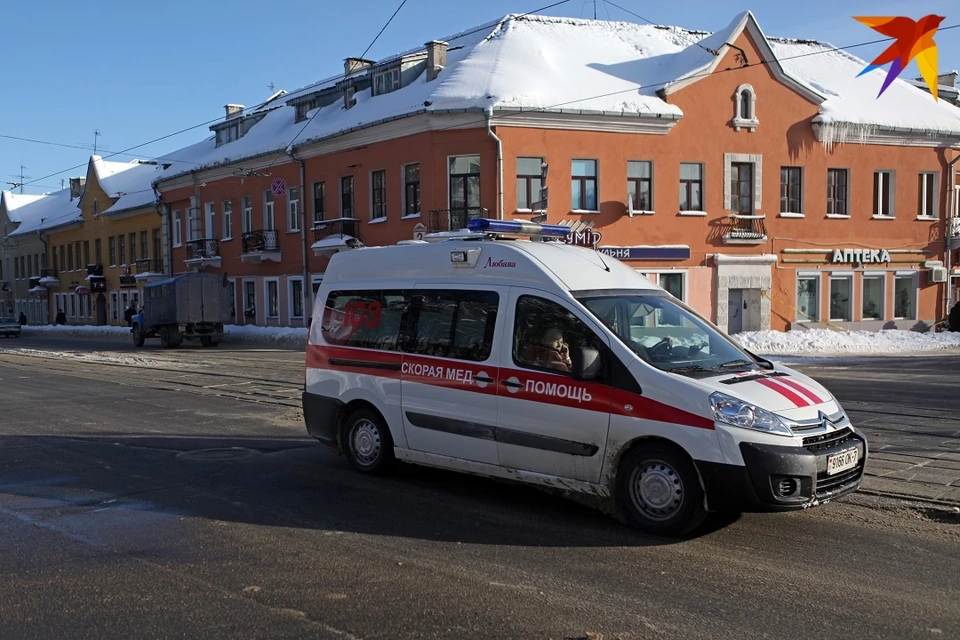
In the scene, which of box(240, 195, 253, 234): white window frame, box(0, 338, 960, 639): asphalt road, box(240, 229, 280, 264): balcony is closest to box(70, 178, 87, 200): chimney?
box(240, 195, 253, 234): white window frame

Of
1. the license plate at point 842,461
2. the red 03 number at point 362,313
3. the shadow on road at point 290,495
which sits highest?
the red 03 number at point 362,313

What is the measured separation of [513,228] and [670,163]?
21647mm

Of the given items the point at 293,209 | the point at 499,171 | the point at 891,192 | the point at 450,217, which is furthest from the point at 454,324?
the point at 891,192

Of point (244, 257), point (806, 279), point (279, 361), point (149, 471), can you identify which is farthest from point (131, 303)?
point (149, 471)

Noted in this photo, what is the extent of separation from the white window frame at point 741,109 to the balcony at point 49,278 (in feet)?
157

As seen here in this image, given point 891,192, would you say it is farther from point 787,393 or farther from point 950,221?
point 787,393

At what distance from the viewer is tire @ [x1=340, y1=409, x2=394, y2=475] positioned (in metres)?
7.56

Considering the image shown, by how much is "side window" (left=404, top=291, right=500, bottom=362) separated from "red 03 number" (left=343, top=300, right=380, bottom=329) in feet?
1.80

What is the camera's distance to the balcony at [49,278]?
56969mm

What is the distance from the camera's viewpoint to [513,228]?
754 cm

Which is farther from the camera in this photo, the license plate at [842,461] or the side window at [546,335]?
the side window at [546,335]

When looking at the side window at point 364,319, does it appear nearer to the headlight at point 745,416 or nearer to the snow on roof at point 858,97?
the headlight at point 745,416

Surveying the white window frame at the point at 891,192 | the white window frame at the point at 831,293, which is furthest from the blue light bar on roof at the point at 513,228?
the white window frame at the point at 891,192

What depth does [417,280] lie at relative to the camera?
7500 millimetres
